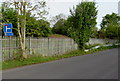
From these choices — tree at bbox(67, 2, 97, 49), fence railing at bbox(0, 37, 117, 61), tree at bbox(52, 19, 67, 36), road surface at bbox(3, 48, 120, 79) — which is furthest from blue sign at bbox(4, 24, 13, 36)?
tree at bbox(52, 19, 67, 36)

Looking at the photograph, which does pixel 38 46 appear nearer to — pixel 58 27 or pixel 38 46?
pixel 38 46

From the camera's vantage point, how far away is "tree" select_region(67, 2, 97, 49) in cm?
2873

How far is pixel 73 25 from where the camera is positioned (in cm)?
2986

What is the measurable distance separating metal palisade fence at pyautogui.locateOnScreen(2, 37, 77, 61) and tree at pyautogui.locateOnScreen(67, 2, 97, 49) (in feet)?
4.37

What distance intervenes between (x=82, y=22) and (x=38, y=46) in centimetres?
1177

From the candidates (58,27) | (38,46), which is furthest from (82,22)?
(58,27)

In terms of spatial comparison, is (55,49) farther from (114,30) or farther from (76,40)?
(114,30)

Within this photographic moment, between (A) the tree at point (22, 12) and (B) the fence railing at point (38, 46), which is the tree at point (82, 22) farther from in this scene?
(A) the tree at point (22, 12)

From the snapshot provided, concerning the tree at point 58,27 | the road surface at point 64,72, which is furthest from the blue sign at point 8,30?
the tree at point 58,27

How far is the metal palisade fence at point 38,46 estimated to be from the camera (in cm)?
1502

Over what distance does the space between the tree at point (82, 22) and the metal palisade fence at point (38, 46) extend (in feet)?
4.37

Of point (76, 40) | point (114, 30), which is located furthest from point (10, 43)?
point (114, 30)

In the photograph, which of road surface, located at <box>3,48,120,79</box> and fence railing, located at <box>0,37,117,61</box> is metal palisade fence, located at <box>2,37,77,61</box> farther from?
road surface, located at <box>3,48,120,79</box>

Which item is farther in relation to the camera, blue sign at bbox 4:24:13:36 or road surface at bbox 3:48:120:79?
blue sign at bbox 4:24:13:36
